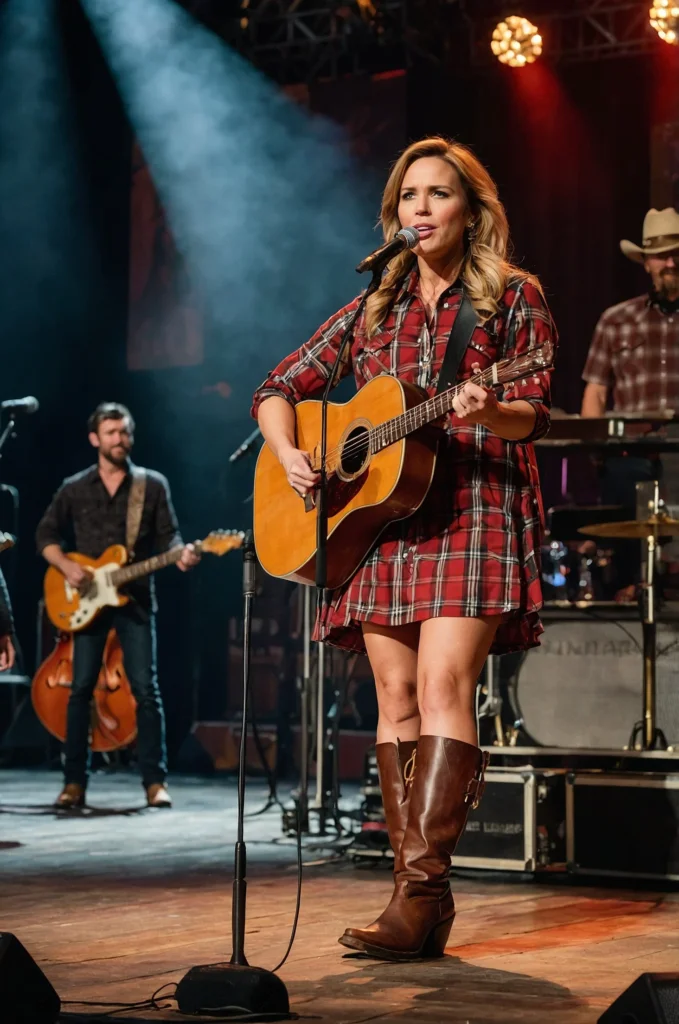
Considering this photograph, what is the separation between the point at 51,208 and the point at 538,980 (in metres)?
8.98

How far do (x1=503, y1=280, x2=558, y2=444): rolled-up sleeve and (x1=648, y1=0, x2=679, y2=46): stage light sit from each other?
5906 mm

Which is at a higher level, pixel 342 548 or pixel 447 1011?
pixel 342 548

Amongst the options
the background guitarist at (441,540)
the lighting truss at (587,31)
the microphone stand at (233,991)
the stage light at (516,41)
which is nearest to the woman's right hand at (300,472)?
the background guitarist at (441,540)

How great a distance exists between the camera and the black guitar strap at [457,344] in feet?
10.6

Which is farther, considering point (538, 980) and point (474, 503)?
point (474, 503)

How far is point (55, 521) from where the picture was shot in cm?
777

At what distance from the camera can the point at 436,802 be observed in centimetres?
314

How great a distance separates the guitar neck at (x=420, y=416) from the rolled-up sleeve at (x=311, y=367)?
0.36 meters

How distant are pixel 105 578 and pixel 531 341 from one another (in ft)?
15.3

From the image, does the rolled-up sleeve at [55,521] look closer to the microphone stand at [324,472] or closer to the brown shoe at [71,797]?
the brown shoe at [71,797]

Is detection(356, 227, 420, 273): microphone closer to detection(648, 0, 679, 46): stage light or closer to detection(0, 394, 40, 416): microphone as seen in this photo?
detection(0, 394, 40, 416): microphone

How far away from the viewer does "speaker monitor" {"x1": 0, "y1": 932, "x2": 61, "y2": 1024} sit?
2.24m

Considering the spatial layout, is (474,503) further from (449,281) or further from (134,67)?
(134,67)

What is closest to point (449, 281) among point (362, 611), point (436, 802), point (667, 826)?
point (362, 611)
